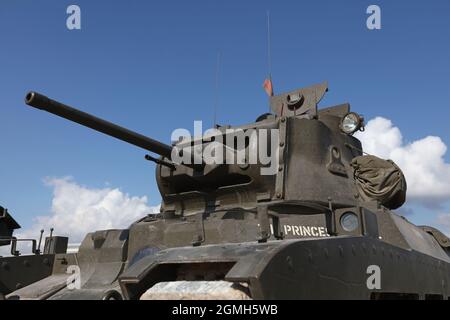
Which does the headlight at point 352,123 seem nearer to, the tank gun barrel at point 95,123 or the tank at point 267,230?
the tank at point 267,230

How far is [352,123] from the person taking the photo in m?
8.55

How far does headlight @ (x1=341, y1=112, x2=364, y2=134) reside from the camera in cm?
850

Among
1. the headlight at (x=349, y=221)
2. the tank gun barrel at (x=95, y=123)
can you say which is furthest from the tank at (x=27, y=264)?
the headlight at (x=349, y=221)

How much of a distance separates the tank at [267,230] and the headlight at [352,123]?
2cm

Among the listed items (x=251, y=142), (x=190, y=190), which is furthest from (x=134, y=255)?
(x=251, y=142)

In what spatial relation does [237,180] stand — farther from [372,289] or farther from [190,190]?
[372,289]

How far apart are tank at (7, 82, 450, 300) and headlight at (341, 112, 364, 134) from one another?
0.02 m

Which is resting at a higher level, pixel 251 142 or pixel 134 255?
pixel 251 142

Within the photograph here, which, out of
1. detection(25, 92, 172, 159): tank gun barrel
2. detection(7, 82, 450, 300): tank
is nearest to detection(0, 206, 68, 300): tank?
Answer: detection(7, 82, 450, 300): tank

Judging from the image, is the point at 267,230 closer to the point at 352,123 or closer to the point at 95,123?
the point at 95,123

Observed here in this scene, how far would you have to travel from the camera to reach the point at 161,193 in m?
8.52

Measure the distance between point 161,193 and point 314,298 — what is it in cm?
467

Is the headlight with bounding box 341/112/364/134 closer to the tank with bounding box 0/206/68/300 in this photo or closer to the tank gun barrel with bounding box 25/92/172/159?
the tank gun barrel with bounding box 25/92/172/159

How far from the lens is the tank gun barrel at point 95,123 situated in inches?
243
